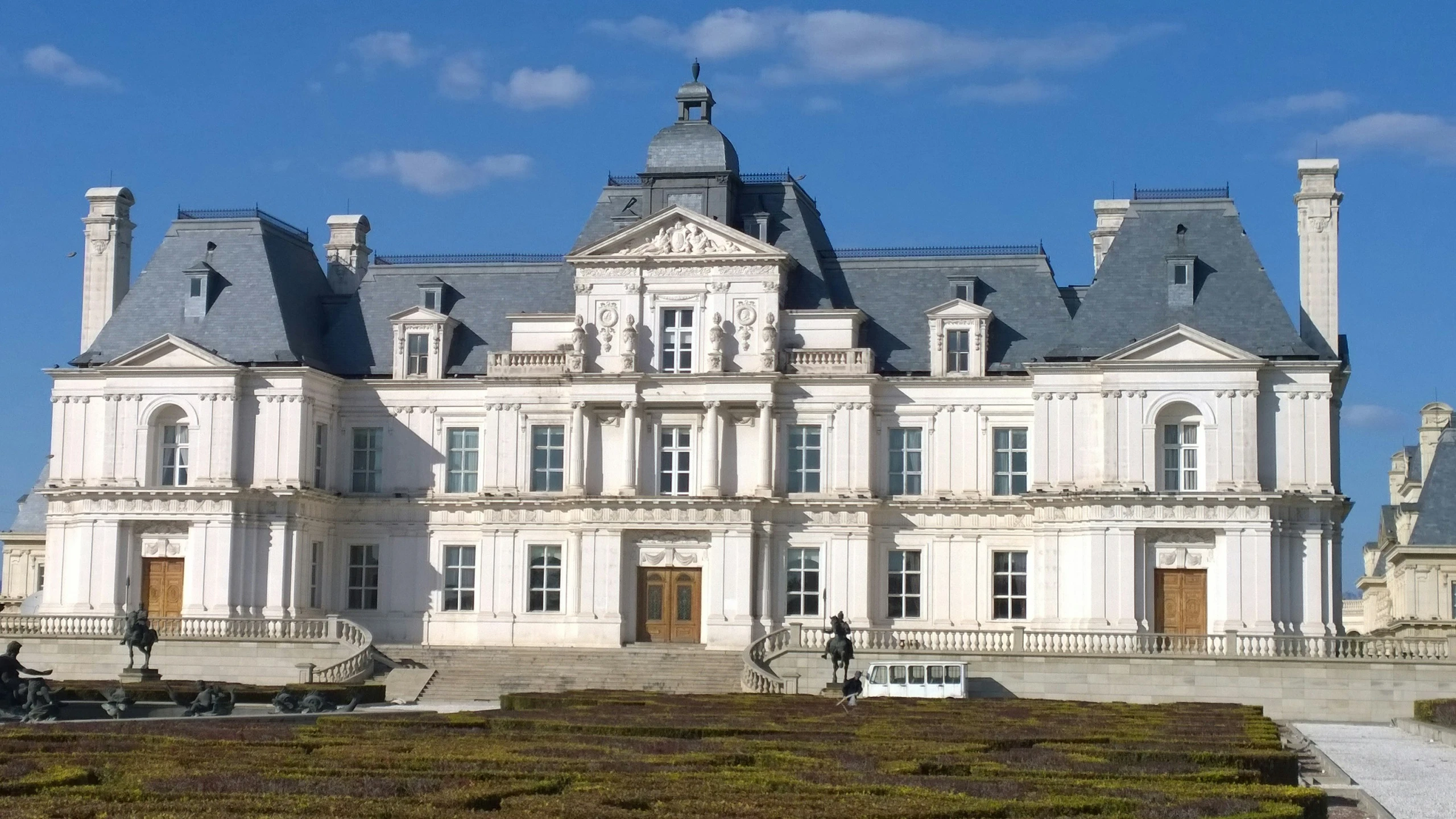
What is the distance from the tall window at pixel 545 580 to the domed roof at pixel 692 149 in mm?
12475

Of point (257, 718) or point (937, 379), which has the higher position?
point (937, 379)

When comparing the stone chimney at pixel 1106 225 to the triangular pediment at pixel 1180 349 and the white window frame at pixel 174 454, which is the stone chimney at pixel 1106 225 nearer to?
the triangular pediment at pixel 1180 349

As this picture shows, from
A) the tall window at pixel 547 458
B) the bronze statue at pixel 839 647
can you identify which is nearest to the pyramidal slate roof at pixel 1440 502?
the tall window at pixel 547 458

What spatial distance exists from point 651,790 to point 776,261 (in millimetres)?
40222

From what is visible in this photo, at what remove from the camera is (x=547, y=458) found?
61875mm

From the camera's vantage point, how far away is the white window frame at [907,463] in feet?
198

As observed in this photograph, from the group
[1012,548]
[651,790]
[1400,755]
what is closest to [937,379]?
[1012,548]

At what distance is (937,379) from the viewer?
60125mm

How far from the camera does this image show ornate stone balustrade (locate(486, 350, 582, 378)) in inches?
2424

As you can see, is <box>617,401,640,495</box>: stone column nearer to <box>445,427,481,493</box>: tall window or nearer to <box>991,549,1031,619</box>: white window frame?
<box>445,427,481,493</box>: tall window

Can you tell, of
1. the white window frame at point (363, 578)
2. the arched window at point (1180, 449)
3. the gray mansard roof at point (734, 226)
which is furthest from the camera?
the white window frame at point (363, 578)

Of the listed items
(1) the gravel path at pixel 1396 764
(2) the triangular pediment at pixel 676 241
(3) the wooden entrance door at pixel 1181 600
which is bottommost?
(1) the gravel path at pixel 1396 764

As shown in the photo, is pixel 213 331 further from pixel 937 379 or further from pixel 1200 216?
pixel 1200 216

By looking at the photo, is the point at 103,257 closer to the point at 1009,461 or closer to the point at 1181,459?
the point at 1009,461
